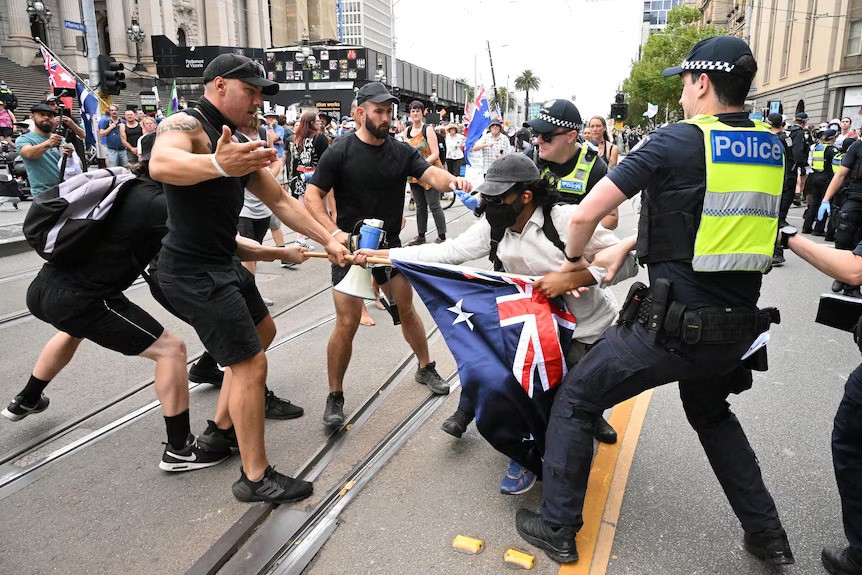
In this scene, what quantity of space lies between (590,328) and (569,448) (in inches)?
28.9

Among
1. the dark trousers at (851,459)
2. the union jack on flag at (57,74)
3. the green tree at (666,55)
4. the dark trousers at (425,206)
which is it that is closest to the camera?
the dark trousers at (851,459)

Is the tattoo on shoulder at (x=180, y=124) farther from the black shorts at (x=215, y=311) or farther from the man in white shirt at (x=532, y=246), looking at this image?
the man in white shirt at (x=532, y=246)

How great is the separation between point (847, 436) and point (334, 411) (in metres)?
2.83

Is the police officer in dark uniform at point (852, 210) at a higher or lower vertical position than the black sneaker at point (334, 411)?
higher

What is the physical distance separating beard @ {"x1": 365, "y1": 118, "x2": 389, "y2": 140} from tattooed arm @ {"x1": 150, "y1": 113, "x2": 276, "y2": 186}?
5.30 ft

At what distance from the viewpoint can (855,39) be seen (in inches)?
1238

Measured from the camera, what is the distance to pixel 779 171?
2441 mm

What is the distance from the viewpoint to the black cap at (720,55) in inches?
94.4

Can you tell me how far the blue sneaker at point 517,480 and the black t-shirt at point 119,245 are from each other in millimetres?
2423

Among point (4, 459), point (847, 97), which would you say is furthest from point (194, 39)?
point (4, 459)

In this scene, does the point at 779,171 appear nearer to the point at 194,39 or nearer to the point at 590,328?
the point at 590,328

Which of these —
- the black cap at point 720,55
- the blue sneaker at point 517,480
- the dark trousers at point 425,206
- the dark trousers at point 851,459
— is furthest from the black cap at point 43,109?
the dark trousers at point 851,459

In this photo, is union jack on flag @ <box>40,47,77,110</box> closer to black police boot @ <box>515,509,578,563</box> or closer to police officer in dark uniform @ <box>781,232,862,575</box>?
black police boot @ <box>515,509,578,563</box>

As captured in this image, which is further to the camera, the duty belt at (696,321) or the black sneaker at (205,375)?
the black sneaker at (205,375)
